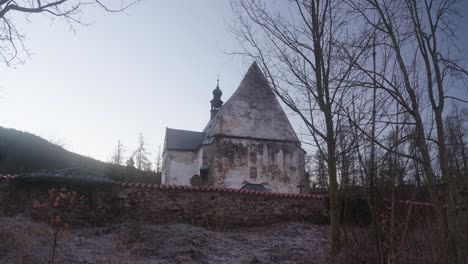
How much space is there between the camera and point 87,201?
1209 cm

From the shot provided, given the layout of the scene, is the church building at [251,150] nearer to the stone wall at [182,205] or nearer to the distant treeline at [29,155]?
the distant treeline at [29,155]

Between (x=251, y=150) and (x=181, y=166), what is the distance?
5.64 metres

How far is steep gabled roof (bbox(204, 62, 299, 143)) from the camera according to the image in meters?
21.7

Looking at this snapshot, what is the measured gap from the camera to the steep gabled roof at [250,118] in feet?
→ 71.3

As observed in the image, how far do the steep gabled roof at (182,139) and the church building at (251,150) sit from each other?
6.60 feet

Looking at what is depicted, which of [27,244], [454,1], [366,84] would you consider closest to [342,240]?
[366,84]

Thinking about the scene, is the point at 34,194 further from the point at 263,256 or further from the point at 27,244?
the point at 263,256

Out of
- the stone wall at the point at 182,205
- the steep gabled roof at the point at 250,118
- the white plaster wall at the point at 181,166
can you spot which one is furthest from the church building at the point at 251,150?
the stone wall at the point at 182,205

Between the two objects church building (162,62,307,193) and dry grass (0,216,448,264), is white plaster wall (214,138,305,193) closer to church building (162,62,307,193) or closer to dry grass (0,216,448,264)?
church building (162,62,307,193)

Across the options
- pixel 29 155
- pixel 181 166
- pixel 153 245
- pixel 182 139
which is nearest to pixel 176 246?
pixel 153 245

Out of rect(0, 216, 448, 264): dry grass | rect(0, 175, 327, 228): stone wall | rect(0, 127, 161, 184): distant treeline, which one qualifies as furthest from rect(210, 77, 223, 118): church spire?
rect(0, 216, 448, 264): dry grass

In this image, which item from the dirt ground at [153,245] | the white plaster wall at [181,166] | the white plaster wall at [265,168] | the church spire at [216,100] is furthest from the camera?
the church spire at [216,100]

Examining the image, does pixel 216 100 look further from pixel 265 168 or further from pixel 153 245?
pixel 153 245

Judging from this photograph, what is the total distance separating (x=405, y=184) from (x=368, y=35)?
3.40 m
